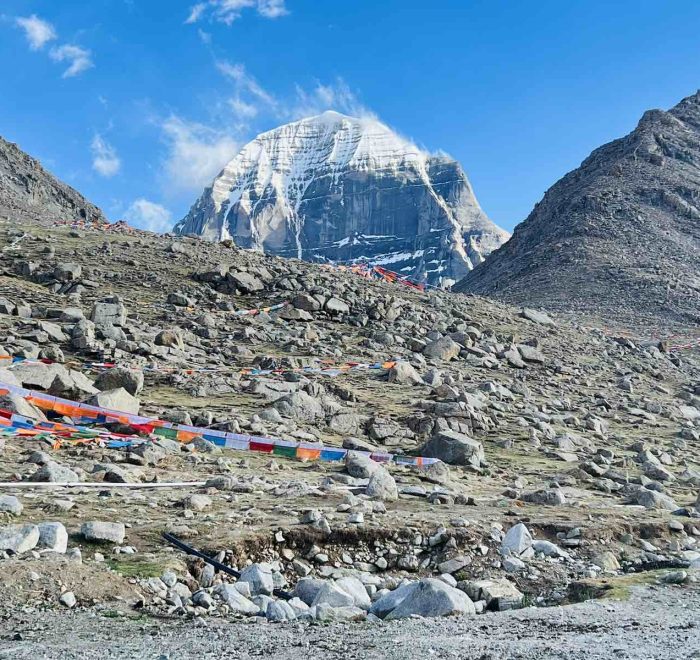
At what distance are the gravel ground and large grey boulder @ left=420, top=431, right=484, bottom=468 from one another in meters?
6.83

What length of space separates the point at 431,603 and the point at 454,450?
6996 mm

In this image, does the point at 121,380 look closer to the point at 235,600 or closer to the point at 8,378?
the point at 8,378

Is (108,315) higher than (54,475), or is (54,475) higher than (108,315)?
(108,315)

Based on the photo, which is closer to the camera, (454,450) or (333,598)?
(333,598)

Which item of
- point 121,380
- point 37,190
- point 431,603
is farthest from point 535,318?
point 37,190

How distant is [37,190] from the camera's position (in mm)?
80250

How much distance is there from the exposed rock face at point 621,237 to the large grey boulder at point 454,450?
44.0 meters

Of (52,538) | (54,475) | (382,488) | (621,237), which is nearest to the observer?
(52,538)

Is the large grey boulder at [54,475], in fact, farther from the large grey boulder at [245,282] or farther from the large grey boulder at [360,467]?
the large grey boulder at [245,282]

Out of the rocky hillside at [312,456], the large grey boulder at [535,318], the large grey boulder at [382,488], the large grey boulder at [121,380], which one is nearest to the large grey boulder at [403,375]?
the rocky hillside at [312,456]

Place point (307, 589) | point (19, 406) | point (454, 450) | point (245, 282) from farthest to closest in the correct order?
1. point (245, 282)
2. point (454, 450)
3. point (19, 406)
4. point (307, 589)

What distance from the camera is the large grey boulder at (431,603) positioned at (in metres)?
5.57

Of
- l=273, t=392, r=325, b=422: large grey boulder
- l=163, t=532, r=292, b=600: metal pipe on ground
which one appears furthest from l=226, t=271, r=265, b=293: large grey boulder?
l=163, t=532, r=292, b=600: metal pipe on ground

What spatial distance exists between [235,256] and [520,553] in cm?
2795
